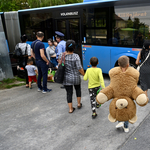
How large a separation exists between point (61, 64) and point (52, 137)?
158 cm

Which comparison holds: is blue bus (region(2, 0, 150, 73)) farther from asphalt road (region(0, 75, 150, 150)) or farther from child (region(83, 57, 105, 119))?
child (region(83, 57, 105, 119))

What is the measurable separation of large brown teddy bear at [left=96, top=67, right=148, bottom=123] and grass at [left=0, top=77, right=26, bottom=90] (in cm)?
472

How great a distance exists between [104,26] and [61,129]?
14.4ft

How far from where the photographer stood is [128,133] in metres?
3.52

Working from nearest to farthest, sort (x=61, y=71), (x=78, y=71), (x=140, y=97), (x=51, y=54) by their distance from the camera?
(x=140, y=97) < (x=61, y=71) < (x=78, y=71) < (x=51, y=54)

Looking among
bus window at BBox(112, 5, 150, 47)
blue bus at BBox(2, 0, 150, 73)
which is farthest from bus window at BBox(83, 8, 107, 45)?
bus window at BBox(112, 5, 150, 47)

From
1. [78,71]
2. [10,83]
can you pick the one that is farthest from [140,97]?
[10,83]

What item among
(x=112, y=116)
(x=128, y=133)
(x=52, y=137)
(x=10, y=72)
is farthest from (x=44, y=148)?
(x=10, y=72)

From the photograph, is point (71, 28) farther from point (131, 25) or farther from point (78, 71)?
point (78, 71)

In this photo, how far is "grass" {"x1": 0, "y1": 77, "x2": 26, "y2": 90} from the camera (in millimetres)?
6865

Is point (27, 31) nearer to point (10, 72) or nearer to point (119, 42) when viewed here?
point (10, 72)

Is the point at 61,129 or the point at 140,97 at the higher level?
the point at 140,97

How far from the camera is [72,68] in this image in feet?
13.8

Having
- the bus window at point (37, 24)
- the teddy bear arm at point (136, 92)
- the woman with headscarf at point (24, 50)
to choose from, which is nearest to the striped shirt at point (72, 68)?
the teddy bear arm at point (136, 92)
